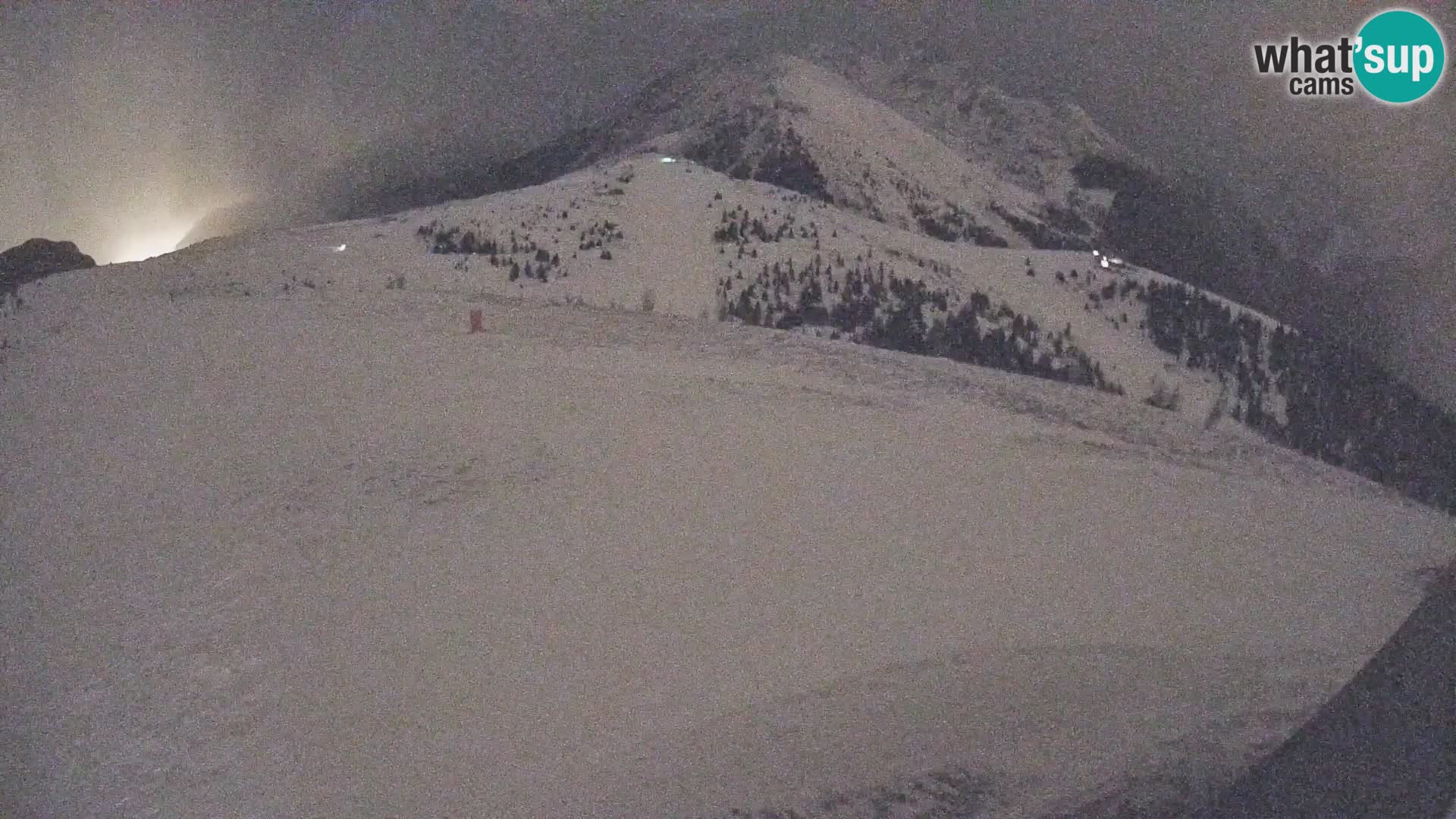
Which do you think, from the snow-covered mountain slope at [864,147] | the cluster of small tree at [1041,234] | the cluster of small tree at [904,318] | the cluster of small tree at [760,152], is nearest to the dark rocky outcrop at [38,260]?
the cluster of small tree at [904,318]

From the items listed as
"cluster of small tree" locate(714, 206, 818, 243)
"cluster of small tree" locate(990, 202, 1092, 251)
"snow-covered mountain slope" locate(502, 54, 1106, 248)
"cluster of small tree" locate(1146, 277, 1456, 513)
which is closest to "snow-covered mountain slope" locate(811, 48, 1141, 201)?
"snow-covered mountain slope" locate(502, 54, 1106, 248)

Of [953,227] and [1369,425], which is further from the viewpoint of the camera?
[953,227]

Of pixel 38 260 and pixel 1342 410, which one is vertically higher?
pixel 38 260

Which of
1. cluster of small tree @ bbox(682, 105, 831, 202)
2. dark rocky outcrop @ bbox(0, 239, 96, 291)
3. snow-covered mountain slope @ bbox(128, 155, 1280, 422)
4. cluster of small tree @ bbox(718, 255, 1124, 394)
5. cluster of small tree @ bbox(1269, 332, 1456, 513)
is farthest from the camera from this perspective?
cluster of small tree @ bbox(682, 105, 831, 202)

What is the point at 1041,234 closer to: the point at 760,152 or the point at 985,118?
the point at 760,152

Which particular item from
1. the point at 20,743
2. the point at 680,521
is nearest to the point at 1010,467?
the point at 680,521

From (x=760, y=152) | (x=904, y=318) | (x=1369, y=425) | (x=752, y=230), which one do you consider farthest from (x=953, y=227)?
(x=1369, y=425)

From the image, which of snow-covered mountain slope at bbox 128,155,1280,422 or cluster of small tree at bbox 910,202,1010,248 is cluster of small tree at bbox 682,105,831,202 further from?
snow-covered mountain slope at bbox 128,155,1280,422
